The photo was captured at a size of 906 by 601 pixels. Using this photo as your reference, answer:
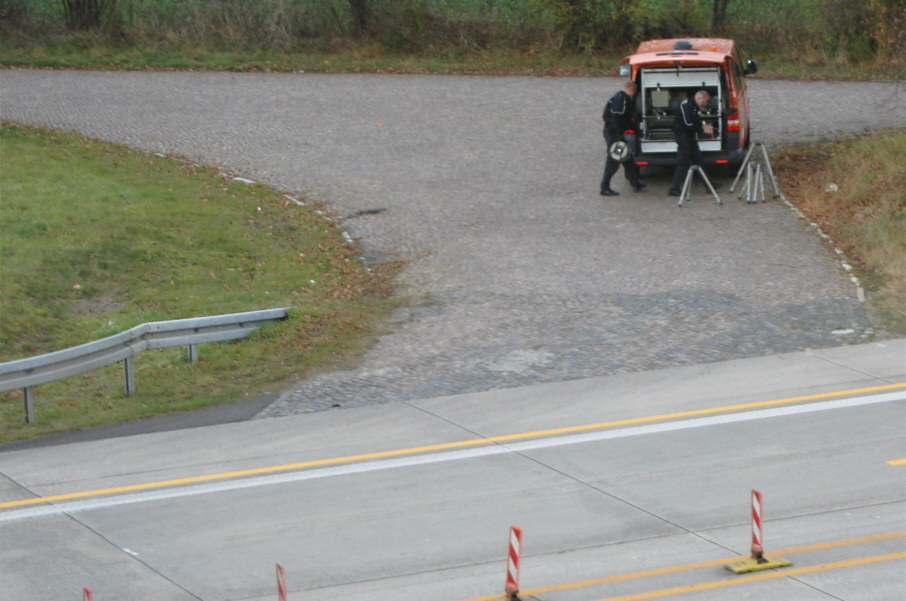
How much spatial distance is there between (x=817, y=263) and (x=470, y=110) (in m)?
11.4

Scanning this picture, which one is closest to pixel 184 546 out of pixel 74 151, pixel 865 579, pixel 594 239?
pixel 865 579

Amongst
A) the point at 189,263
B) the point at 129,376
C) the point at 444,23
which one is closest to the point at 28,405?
the point at 129,376

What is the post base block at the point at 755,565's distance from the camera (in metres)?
7.53

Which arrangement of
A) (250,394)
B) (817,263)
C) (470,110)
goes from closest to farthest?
(250,394), (817,263), (470,110)

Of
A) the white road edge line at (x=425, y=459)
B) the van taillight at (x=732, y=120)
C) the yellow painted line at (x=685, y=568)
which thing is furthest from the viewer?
the van taillight at (x=732, y=120)

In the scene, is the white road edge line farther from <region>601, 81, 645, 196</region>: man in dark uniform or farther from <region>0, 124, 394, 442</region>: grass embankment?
<region>601, 81, 645, 196</region>: man in dark uniform

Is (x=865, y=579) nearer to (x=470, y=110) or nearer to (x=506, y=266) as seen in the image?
(x=506, y=266)

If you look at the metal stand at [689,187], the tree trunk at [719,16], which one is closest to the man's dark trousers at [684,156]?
the metal stand at [689,187]

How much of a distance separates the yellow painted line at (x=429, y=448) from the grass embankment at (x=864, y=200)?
8.94 feet

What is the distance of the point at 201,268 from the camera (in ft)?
52.0

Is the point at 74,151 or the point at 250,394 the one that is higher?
the point at 74,151

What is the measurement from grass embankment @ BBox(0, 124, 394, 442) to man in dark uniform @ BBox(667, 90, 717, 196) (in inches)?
221

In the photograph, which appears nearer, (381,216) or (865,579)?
(865,579)

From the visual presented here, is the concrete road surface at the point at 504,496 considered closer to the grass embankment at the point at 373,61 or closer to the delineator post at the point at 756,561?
the delineator post at the point at 756,561
